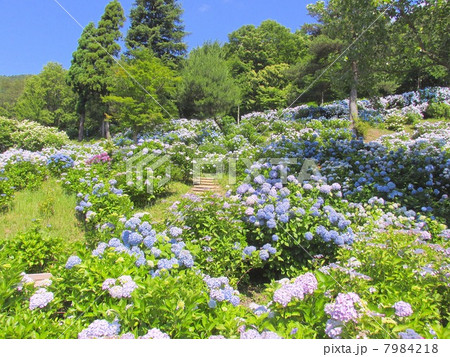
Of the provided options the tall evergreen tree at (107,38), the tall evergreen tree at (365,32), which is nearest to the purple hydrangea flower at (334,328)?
the tall evergreen tree at (365,32)

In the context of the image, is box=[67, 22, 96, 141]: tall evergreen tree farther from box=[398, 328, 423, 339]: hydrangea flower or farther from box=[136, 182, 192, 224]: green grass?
box=[398, 328, 423, 339]: hydrangea flower

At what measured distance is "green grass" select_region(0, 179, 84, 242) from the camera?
15.3 feet

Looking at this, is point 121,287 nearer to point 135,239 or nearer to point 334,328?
point 135,239

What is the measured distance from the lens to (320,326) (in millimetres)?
1846

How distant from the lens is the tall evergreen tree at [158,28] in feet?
68.0

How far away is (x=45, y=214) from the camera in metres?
5.15

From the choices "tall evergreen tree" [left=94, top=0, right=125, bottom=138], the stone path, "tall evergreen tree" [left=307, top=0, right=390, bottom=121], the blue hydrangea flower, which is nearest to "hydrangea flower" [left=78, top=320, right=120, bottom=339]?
the blue hydrangea flower

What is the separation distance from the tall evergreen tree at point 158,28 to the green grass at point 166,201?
52.2 feet

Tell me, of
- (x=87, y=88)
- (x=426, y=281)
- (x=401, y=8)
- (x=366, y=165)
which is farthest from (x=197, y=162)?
(x=87, y=88)

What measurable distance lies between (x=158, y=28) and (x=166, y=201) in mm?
18410

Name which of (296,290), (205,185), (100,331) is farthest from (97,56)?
(296,290)

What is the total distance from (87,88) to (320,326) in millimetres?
22653

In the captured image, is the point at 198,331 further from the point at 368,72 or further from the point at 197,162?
the point at 368,72

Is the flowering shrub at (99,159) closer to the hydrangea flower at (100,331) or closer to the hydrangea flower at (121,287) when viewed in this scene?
the hydrangea flower at (121,287)
